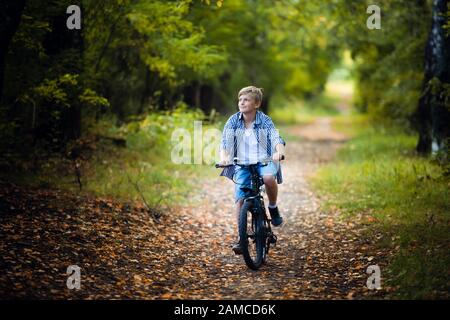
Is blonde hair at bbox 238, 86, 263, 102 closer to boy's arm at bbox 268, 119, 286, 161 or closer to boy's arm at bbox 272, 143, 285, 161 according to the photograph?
boy's arm at bbox 268, 119, 286, 161

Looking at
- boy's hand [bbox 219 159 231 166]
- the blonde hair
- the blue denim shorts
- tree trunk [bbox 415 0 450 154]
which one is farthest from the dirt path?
tree trunk [bbox 415 0 450 154]

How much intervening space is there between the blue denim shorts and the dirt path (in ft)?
3.30

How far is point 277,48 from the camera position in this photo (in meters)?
25.5

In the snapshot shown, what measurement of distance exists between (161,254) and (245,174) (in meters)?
1.72

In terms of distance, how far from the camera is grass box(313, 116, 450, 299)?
20.2 ft

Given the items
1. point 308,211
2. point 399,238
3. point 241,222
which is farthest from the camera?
point 308,211

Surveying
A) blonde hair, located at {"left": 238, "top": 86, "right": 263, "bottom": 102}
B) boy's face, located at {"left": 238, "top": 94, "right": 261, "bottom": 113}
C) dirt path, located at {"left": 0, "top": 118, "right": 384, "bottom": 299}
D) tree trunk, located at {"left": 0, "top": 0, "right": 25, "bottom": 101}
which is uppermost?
tree trunk, located at {"left": 0, "top": 0, "right": 25, "bottom": 101}

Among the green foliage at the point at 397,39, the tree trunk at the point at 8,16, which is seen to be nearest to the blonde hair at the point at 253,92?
the tree trunk at the point at 8,16

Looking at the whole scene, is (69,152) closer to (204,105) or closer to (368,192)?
(368,192)

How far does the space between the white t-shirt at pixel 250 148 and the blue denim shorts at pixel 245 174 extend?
0.50ft

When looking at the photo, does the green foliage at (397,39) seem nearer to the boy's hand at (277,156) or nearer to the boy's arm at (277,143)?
the boy's arm at (277,143)

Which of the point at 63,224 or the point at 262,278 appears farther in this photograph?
the point at 63,224
